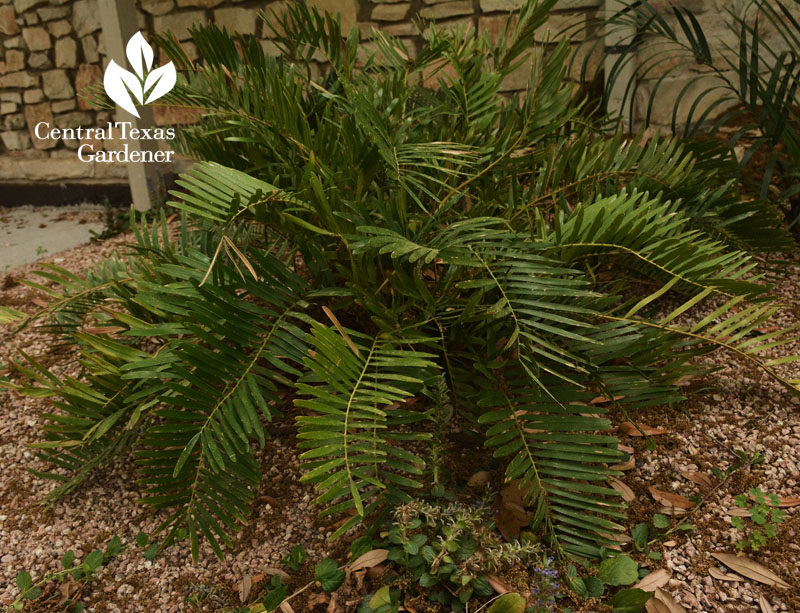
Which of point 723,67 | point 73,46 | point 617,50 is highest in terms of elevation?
point 73,46

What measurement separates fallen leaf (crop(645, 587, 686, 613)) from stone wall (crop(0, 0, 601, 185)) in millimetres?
2483

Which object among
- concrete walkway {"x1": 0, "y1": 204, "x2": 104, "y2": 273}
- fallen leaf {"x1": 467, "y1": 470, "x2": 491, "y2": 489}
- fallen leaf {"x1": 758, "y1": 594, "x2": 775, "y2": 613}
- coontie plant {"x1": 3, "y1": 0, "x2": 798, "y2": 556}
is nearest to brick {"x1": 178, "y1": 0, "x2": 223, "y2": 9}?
concrete walkway {"x1": 0, "y1": 204, "x2": 104, "y2": 273}

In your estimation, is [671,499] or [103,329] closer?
[671,499]

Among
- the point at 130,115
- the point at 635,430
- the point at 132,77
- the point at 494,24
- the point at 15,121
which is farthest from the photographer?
the point at 15,121

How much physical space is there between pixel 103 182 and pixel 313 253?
3.00m

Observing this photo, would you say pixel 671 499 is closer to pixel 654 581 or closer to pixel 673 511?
pixel 673 511

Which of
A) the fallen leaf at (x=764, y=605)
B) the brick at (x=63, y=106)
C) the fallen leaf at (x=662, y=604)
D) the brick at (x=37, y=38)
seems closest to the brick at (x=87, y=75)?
the brick at (x=63, y=106)

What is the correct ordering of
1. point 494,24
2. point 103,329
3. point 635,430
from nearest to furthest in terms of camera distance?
1. point 635,430
2. point 103,329
3. point 494,24

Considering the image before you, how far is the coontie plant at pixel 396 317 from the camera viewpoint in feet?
3.46

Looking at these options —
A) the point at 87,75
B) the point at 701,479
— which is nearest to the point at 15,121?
Answer: the point at 87,75

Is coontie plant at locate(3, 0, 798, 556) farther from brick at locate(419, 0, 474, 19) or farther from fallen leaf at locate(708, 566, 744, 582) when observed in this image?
brick at locate(419, 0, 474, 19)

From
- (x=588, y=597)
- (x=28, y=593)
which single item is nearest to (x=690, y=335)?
(x=588, y=597)

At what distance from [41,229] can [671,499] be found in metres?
3.65

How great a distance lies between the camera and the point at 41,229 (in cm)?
351
